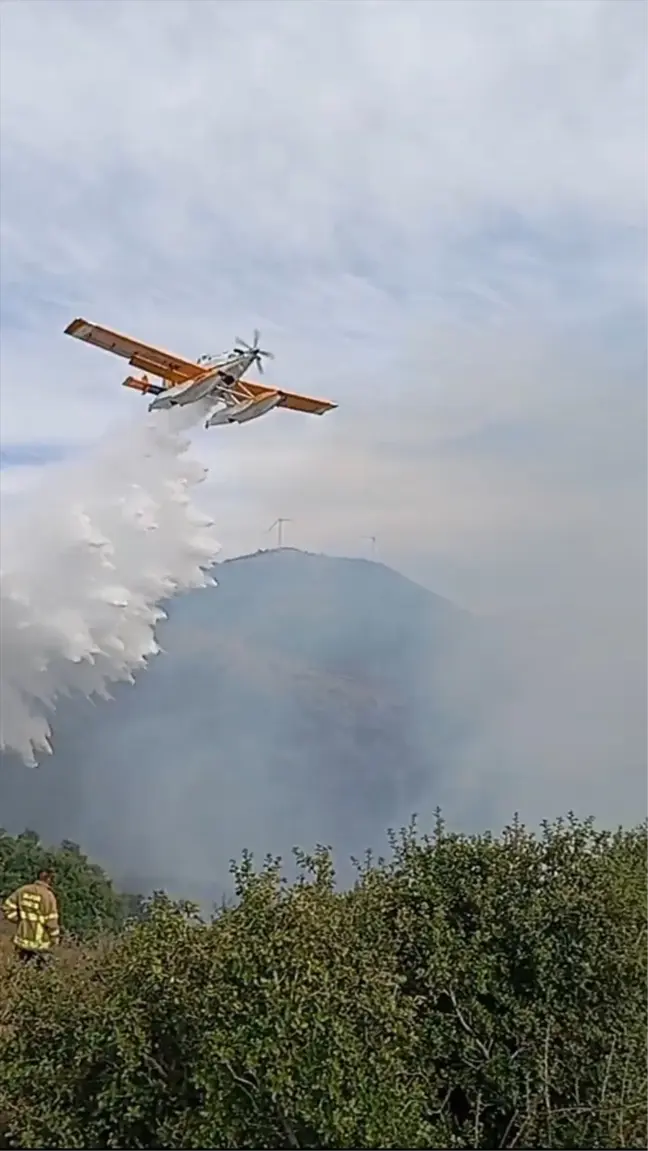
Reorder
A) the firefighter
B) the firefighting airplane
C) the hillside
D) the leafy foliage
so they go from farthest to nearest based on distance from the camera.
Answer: the hillside < the firefighting airplane < the firefighter < the leafy foliage

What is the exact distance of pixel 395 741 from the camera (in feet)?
454

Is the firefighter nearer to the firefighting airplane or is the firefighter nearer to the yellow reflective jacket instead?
the yellow reflective jacket

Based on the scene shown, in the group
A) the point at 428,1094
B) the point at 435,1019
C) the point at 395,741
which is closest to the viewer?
the point at 428,1094

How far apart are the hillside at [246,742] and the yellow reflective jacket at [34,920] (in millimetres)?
76726

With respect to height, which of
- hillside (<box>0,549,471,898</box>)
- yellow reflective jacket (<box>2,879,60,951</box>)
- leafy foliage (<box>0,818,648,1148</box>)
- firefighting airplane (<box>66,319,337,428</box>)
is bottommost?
leafy foliage (<box>0,818,648,1148</box>)

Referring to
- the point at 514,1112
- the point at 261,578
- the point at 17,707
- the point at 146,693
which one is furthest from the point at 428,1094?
the point at 261,578

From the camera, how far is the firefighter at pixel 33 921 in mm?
16422

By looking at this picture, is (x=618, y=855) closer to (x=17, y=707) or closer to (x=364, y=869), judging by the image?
(x=364, y=869)

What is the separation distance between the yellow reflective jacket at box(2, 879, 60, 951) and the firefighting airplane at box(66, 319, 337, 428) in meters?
16.8

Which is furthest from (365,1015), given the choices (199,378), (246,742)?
(246,742)

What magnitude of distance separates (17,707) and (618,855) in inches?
584

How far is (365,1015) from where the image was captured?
31.8 feet

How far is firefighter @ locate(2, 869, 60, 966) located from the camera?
53.9 feet

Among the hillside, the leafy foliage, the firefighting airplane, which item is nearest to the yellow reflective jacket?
the leafy foliage
